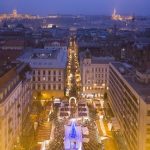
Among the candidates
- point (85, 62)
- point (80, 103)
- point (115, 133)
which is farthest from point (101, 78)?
point (115, 133)

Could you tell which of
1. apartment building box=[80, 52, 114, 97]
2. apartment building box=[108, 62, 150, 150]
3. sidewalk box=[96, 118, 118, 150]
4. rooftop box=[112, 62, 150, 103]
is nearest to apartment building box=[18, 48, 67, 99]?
apartment building box=[80, 52, 114, 97]

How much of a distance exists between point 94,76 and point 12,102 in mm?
7536

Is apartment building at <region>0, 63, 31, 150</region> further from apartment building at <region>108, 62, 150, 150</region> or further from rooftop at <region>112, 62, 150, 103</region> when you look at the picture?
rooftop at <region>112, 62, 150, 103</region>

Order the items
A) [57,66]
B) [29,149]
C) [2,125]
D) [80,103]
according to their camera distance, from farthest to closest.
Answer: [57,66], [80,103], [29,149], [2,125]

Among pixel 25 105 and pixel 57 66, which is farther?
pixel 57 66

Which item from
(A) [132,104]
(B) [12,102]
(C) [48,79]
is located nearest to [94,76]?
(C) [48,79]

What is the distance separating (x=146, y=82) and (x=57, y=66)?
6281 millimetres

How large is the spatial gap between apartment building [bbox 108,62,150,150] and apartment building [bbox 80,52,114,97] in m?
2.93

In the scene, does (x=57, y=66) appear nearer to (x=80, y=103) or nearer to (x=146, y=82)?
(x=80, y=103)

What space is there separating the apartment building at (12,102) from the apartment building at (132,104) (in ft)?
9.75

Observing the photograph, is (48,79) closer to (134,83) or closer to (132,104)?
(134,83)

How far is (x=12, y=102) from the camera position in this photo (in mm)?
11398

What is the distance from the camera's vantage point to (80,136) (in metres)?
10.6

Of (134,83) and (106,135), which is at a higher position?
(134,83)
